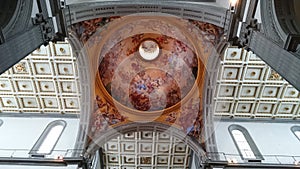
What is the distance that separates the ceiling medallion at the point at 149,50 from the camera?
15.2 metres

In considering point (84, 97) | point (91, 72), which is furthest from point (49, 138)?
point (91, 72)

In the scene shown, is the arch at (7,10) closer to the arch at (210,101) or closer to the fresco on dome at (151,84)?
the fresco on dome at (151,84)

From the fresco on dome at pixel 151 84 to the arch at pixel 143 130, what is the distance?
0.23 meters

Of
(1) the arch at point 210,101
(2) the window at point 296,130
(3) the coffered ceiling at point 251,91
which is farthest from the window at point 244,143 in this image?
(2) the window at point 296,130

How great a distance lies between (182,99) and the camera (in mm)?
15719

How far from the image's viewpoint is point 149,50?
15.5m

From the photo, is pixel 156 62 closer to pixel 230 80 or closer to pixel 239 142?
pixel 230 80

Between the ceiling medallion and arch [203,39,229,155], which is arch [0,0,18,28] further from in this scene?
arch [203,39,229,155]

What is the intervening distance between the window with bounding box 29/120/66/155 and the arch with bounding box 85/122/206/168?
7.27 ft

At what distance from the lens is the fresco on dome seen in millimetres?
14789

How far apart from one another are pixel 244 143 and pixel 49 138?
10.5 metres

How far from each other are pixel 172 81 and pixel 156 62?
1377mm

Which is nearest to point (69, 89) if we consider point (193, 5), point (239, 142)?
point (193, 5)

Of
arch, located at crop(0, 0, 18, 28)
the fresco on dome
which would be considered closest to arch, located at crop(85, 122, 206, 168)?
the fresco on dome
